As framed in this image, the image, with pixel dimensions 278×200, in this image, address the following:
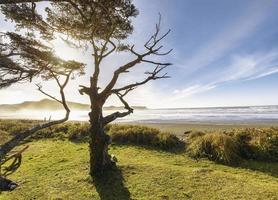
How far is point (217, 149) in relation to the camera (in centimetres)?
1219

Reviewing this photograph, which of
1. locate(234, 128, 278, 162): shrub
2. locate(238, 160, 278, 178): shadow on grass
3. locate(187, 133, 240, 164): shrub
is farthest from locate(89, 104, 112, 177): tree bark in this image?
locate(234, 128, 278, 162): shrub

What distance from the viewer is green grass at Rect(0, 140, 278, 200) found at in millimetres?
8453

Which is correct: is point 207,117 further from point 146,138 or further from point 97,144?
point 97,144

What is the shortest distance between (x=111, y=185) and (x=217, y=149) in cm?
503

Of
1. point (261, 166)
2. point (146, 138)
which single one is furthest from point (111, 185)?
point (146, 138)

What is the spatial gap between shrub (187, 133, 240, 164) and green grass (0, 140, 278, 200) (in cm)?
50

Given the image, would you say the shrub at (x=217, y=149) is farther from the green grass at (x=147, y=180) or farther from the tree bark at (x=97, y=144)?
the tree bark at (x=97, y=144)

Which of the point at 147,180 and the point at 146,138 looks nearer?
the point at 147,180

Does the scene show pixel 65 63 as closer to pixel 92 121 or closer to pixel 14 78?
pixel 14 78

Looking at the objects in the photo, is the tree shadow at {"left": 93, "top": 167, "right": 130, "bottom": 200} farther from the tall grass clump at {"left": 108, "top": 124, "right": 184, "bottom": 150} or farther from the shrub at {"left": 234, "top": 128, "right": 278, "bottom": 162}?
the shrub at {"left": 234, "top": 128, "right": 278, "bottom": 162}

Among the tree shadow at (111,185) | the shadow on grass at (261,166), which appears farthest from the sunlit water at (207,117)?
the shadow on grass at (261,166)

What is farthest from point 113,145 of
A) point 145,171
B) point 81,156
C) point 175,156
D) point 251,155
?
point 251,155

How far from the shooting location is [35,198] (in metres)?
8.72

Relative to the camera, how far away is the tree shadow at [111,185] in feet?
28.0
